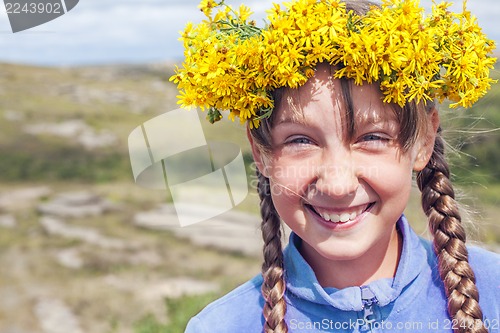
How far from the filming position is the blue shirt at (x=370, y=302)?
2154mm

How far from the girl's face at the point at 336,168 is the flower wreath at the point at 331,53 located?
62 mm

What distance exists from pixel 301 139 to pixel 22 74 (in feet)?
85.8

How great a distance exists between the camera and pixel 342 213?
2.06m

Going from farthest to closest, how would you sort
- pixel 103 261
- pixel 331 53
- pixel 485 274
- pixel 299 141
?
pixel 103 261
pixel 485 274
pixel 299 141
pixel 331 53

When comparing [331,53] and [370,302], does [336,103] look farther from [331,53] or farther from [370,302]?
[370,302]

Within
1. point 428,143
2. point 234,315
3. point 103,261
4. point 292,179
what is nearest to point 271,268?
point 234,315

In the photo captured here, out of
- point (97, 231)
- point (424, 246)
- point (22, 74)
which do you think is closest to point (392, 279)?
point (424, 246)

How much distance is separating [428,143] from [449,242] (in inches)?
15.0

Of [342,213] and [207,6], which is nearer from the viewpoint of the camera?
[342,213]

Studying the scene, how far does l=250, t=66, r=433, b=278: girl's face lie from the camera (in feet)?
6.51

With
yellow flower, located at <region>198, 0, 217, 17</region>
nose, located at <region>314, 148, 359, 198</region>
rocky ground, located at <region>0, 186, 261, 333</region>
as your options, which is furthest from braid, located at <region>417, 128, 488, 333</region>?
rocky ground, located at <region>0, 186, 261, 333</region>

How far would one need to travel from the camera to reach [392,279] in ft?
7.31

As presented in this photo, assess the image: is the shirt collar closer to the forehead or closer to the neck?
the neck

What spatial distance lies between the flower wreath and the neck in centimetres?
56
